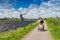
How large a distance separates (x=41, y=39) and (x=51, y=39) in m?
1.08

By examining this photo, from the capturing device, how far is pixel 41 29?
31.1 m

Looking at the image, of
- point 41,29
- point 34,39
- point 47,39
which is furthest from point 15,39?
point 41,29

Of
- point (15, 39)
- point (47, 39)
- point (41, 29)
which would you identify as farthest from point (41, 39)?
point (41, 29)

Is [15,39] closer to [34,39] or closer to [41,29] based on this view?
[34,39]

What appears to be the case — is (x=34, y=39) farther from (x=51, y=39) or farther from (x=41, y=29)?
(x=41, y=29)

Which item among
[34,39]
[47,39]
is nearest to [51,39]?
[47,39]

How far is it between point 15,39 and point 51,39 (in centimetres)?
366

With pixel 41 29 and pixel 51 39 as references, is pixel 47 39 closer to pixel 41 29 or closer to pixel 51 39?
pixel 51 39

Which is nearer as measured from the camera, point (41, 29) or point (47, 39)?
point (47, 39)

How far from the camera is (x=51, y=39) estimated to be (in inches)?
816

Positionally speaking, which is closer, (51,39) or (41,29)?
(51,39)

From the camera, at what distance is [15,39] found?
19.5 m

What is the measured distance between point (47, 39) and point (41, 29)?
10.6 metres

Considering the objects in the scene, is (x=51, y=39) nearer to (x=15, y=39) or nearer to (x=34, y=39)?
(x=34, y=39)
